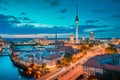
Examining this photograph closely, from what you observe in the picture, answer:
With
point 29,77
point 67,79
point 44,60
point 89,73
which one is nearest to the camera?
point 67,79

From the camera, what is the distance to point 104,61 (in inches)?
792

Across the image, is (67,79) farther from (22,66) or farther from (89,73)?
(22,66)

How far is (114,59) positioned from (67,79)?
35.2ft

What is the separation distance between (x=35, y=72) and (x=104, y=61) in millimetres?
8221

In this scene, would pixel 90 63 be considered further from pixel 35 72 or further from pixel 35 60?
pixel 35 60

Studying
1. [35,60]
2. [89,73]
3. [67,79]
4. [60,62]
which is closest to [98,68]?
[89,73]

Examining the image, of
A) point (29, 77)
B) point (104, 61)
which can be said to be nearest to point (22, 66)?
point (29, 77)

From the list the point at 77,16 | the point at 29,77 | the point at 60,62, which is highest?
the point at 77,16

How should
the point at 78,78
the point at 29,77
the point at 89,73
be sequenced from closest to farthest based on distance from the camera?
the point at 78,78 < the point at 89,73 < the point at 29,77

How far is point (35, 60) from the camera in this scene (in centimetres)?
2534

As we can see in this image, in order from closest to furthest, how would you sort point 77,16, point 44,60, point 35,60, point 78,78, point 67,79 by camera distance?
point 67,79, point 78,78, point 44,60, point 35,60, point 77,16

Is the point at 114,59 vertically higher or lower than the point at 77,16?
lower

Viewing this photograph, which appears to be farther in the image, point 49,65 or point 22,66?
point 22,66

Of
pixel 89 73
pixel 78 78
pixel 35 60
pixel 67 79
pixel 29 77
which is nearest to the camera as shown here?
pixel 67 79
